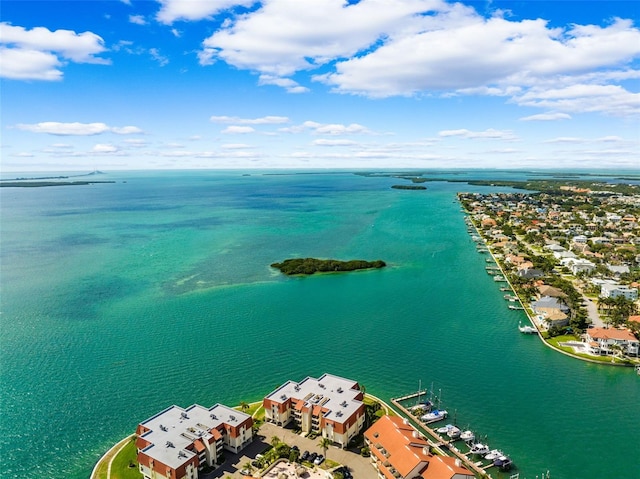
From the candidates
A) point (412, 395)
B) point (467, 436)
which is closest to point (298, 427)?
point (412, 395)

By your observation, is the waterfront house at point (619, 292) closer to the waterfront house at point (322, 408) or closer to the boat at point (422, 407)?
the boat at point (422, 407)

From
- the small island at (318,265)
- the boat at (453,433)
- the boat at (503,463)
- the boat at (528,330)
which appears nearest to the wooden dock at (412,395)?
the boat at (453,433)

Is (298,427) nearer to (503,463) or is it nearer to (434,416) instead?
(434,416)

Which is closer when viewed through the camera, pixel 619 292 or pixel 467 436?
pixel 467 436

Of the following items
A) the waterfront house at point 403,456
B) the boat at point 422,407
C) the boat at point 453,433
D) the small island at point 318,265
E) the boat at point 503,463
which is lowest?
the boat at point 503,463

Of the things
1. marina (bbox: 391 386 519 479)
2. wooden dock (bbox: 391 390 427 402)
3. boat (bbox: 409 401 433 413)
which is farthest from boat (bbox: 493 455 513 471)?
wooden dock (bbox: 391 390 427 402)

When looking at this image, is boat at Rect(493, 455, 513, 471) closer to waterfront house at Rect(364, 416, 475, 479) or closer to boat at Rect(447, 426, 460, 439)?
waterfront house at Rect(364, 416, 475, 479)
